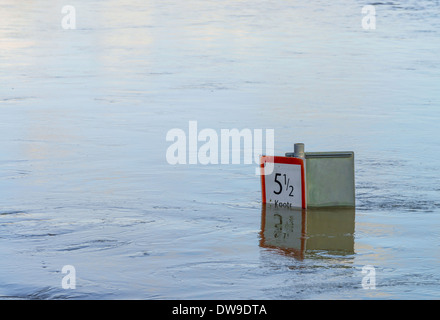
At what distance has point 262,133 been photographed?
1238 cm

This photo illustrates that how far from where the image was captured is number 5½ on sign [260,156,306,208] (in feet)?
28.3

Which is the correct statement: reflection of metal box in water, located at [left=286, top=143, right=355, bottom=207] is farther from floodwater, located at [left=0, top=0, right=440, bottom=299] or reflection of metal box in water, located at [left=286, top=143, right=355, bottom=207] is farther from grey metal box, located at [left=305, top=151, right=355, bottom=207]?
floodwater, located at [left=0, top=0, right=440, bottom=299]

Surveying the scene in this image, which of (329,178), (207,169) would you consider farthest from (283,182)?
(207,169)

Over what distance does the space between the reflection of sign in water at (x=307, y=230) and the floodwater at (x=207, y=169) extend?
0.02 meters

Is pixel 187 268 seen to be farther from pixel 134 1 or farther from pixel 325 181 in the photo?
pixel 134 1

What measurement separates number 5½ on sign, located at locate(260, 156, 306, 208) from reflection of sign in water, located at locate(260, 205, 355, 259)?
80 mm

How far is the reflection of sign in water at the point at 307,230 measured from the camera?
7.61 meters

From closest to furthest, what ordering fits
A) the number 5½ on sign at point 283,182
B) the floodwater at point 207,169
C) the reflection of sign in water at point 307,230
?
the floodwater at point 207,169 < the reflection of sign in water at point 307,230 < the number 5½ on sign at point 283,182

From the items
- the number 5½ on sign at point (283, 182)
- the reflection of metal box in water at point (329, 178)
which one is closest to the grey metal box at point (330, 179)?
the reflection of metal box in water at point (329, 178)

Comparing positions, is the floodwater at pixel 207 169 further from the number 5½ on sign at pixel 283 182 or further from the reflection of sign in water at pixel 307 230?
the number 5½ on sign at pixel 283 182

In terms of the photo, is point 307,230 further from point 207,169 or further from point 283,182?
point 207,169
